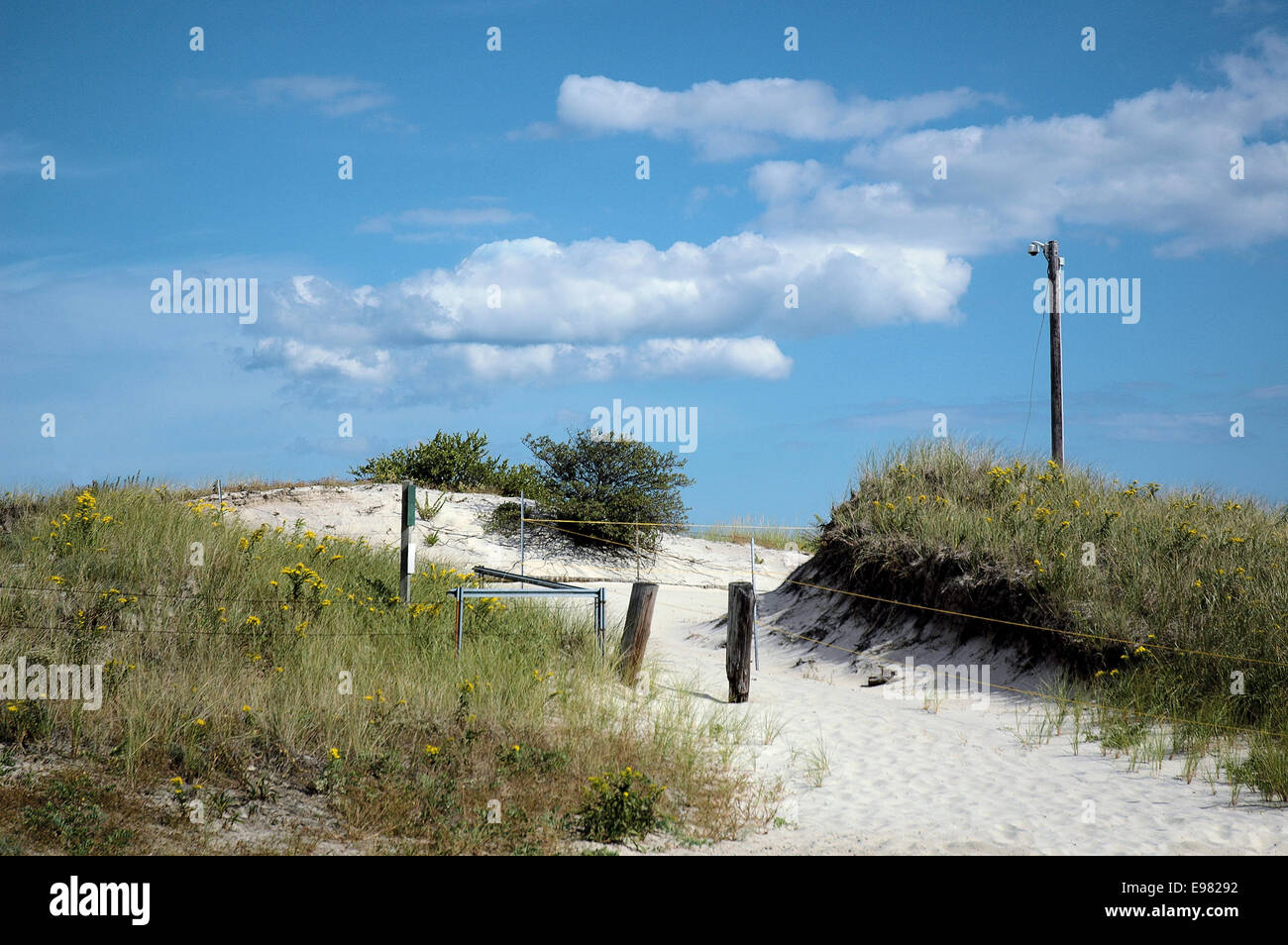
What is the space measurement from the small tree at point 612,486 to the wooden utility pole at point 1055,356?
10.6 m

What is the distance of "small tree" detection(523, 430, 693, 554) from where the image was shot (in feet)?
89.3

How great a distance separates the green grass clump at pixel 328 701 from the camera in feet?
24.5

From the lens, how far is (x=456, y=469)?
Result: 31.2 meters

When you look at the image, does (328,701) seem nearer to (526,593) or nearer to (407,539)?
(526,593)

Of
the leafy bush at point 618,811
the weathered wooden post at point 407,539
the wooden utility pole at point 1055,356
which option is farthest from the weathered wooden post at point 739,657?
the wooden utility pole at point 1055,356

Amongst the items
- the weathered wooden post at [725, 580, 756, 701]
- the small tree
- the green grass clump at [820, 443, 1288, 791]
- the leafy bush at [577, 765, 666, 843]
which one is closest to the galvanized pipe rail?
the weathered wooden post at [725, 580, 756, 701]

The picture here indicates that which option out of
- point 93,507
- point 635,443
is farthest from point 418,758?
point 635,443

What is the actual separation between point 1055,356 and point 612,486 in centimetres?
1218

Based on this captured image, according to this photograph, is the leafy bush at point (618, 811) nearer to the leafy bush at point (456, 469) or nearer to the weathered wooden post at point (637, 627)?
the weathered wooden post at point (637, 627)


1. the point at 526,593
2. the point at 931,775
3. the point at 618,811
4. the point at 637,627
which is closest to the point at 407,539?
the point at 526,593

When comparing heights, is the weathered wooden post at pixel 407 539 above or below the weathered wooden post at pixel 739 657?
above
